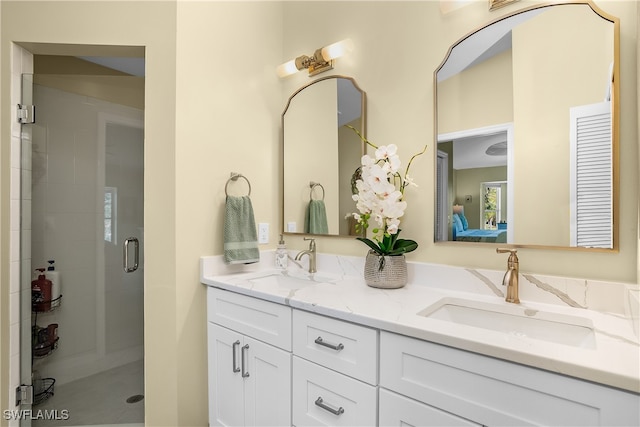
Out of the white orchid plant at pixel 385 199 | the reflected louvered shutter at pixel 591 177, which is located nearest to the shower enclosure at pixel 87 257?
the white orchid plant at pixel 385 199

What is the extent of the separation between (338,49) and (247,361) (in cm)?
161

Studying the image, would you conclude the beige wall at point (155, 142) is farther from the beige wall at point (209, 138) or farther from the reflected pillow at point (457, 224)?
the reflected pillow at point (457, 224)

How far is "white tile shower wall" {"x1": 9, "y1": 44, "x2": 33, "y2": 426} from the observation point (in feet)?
A: 5.17

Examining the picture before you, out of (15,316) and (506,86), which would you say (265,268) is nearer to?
(15,316)

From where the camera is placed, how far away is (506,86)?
50.2 inches

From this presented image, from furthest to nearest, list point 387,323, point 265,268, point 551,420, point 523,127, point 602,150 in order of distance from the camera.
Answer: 1. point 265,268
2. point 523,127
3. point 602,150
4. point 387,323
5. point 551,420

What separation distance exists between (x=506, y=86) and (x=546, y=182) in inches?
15.8

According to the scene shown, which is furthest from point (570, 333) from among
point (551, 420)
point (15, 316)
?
point (15, 316)

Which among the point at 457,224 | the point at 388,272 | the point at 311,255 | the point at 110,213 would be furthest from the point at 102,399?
the point at 457,224

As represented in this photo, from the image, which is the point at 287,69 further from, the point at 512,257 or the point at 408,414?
the point at 408,414

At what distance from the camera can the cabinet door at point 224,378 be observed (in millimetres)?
1481

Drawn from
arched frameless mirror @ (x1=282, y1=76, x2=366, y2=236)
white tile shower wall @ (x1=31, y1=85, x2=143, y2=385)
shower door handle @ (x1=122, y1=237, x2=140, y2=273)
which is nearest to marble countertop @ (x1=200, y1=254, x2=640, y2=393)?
arched frameless mirror @ (x1=282, y1=76, x2=366, y2=236)

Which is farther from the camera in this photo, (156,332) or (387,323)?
(156,332)

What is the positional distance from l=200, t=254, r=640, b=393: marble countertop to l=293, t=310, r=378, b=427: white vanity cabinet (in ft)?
0.17
